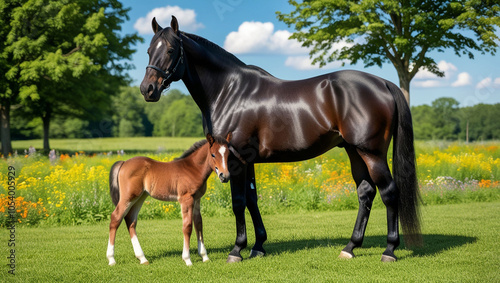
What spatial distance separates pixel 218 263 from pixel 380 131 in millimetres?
2641

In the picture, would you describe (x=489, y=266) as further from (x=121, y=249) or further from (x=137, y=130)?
(x=137, y=130)

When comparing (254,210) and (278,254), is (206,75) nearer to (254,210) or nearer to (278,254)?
(254,210)

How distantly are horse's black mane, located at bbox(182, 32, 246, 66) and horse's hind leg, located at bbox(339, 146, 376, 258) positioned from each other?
1.98 m

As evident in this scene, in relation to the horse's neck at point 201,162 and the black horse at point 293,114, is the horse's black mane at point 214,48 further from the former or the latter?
the horse's neck at point 201,162

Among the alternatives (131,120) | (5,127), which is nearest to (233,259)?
(5,127)

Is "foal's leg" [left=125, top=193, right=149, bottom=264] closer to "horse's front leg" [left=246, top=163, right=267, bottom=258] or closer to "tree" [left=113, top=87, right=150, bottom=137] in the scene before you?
"horse's front leg" [left=246, top=163, right=267, bottom=258]

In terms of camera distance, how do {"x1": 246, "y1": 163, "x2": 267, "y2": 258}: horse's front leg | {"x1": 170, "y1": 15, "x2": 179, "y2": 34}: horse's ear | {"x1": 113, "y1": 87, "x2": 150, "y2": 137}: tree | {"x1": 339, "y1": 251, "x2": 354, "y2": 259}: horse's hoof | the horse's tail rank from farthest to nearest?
{"x1": 113, "y1": 87, "x2": 150, "y2": 137}: tree < {"x1": 246, "y1": 163, "x2": 267, "y2": 258}: horse's front leg < {"x1": 339, "y1": 251, "x2": 354, "y2": 259}: horse's hoof < the horse's tail < {"x1": 170, "y1": 15, "x2": 179, "y2": 34}: horse's ear

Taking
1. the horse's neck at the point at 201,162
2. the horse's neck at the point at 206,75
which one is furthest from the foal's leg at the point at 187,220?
the horse's neck at the point at 206,75

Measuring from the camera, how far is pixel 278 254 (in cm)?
589

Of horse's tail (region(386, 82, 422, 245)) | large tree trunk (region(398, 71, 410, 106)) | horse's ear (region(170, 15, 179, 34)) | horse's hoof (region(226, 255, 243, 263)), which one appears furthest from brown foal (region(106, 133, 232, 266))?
large tree trunk (region(398, 71, 410, 106))

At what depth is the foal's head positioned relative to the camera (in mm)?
4793

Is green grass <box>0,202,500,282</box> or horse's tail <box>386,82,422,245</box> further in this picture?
horse's tail <box>386,82,422,245</box>

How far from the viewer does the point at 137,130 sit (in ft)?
240

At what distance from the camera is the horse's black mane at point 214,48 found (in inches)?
218
